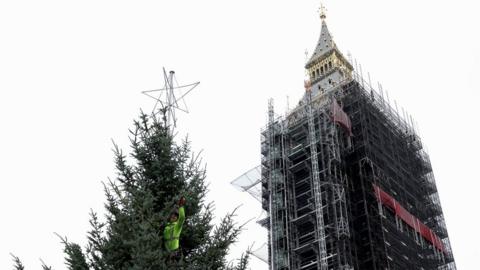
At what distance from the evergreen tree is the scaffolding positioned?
3497cm

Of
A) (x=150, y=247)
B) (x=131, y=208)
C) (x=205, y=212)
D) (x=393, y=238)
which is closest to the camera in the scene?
(x=150, y=247)

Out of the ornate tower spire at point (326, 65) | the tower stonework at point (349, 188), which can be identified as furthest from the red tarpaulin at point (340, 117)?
the ornate tower spire at point (326, 65)

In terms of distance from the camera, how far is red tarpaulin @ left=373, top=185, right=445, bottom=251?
52.4 m

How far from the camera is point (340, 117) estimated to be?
57.1m

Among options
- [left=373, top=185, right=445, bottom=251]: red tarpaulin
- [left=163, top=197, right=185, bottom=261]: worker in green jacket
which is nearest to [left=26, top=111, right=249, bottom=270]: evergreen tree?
[left=163, top=197, right=185, bottom=261]: worker in green jacket

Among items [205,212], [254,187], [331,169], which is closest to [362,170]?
[331,169]

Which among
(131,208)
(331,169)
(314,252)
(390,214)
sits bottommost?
(131,208)

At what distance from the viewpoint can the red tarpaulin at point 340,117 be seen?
56688mm

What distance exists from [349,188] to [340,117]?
20.7 ft

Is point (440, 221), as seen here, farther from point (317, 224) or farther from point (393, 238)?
point (317, 224)

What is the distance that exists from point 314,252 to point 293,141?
11.8 meters

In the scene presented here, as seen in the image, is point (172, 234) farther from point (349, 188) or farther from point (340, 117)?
point (340, 117)

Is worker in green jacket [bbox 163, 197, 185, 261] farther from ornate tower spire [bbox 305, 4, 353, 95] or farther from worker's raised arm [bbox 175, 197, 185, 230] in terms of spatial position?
ornate tower spire [bbox 305, 4, 353, 95]

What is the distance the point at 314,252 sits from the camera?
5184cm
